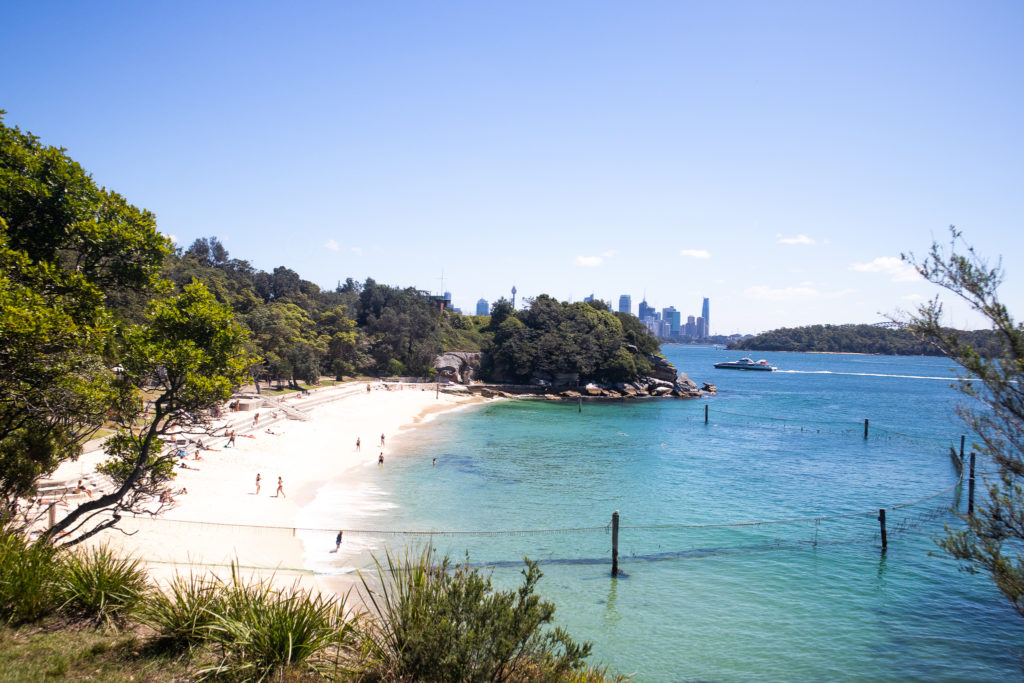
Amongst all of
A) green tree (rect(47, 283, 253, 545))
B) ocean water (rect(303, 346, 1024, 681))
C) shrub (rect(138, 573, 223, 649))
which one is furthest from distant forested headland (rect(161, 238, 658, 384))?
shrub (rect(138, 573, 223, 649))

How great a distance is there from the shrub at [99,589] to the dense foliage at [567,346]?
6598 cm

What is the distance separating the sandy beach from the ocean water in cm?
133

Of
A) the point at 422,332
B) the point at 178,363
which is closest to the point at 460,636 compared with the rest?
the point at 178,363

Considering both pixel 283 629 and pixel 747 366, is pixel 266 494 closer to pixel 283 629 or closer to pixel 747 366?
pixel 283 629

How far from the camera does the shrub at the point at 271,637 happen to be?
22.2 ft

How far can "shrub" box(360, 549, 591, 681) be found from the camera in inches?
259

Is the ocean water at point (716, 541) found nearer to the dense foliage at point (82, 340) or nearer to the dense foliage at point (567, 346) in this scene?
the dense foliage at point (82, 340)

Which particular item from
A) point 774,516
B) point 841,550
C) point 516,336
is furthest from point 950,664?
point 516,336

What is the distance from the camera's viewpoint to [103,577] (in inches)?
328

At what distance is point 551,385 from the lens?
75062 mm

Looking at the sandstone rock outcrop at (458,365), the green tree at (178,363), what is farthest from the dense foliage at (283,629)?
the sandstone rock outcrop at (458,365)

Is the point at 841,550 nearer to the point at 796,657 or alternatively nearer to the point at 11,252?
the point at 796,657

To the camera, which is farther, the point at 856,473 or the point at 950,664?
the point at 856,473

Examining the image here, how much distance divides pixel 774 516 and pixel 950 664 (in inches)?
461
